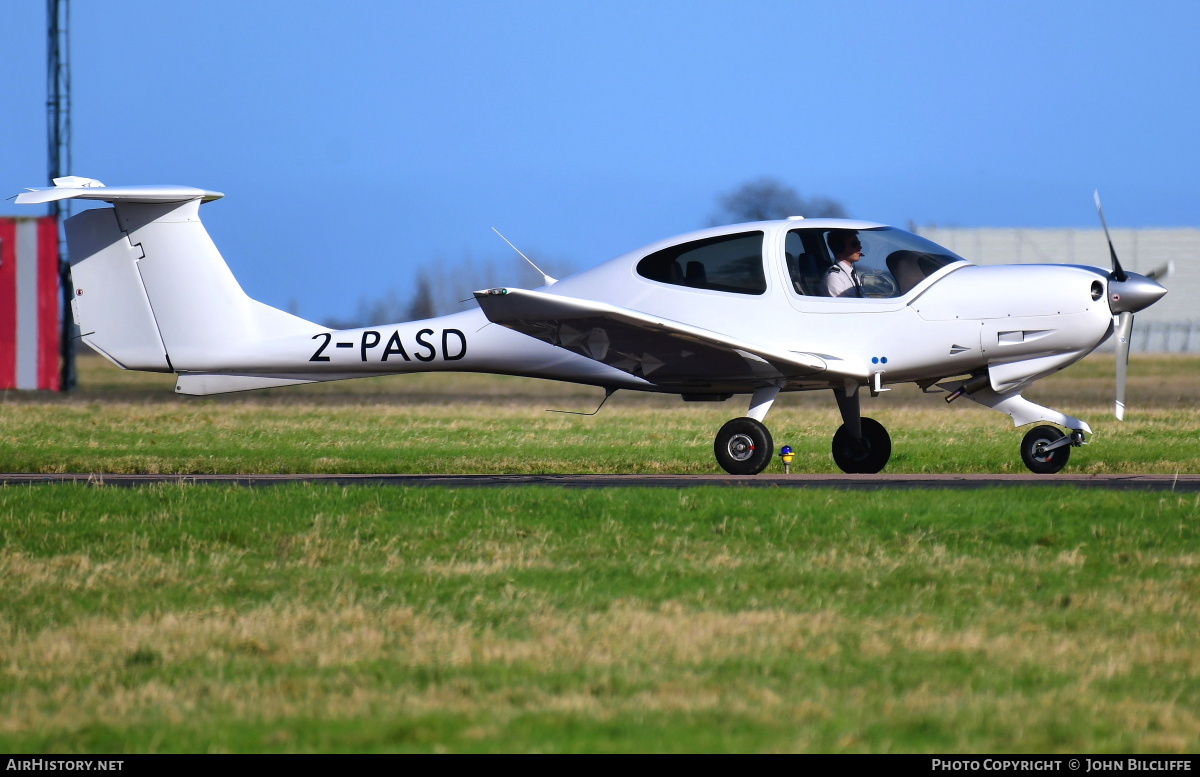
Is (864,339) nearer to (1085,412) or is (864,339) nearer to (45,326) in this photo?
(1085,412)

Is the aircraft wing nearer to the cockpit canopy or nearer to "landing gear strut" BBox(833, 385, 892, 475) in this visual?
the cockpit canopy

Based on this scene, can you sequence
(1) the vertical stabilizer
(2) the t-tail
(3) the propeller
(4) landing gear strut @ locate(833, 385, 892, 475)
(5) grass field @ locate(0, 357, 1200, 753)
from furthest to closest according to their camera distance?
1. (1) the vertical stabilizer
2. (2) the t-tail
3. (4) landing gear strut @ locate(833, 385, 892, 475)
4. (3) the propeller
5. (5) grass field @ locate(0, 357, 1200, 753)

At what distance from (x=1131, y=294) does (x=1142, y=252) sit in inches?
2362

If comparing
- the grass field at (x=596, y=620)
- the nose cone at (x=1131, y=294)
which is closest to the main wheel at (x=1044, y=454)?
the nose cone at (x=1131, y=294)

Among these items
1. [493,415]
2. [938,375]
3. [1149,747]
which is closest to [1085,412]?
[493,415]

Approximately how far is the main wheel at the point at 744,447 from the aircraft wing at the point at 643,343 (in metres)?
0.57

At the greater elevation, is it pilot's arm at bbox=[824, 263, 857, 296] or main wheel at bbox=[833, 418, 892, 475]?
pilot's arm at bbox=[824, 263, 857, 296]

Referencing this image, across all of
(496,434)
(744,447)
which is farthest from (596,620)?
(496,434)

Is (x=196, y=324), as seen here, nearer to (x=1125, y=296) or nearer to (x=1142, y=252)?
(x=1125, y=296)

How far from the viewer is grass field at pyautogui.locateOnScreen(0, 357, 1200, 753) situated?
16.3 feet

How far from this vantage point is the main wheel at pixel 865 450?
1429 centimetres

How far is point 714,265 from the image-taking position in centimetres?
1359

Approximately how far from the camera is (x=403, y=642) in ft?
20.7

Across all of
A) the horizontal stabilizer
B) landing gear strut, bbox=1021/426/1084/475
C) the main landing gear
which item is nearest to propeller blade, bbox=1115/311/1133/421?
landing gear strut, bbox=1021/426/1084/475
